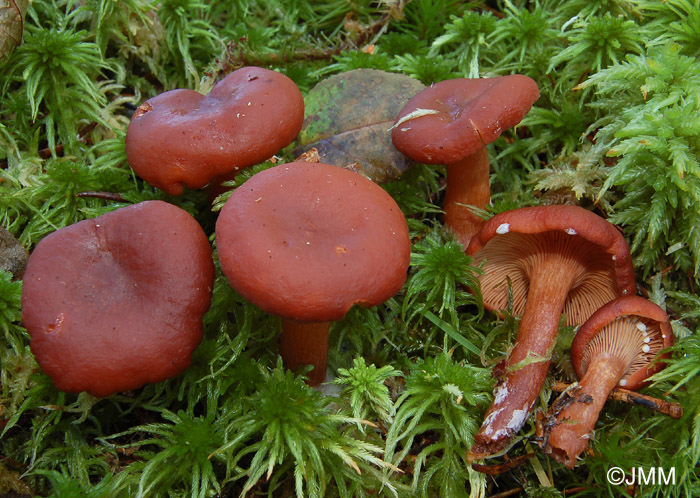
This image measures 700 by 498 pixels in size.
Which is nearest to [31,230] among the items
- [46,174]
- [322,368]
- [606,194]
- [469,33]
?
[46,174]

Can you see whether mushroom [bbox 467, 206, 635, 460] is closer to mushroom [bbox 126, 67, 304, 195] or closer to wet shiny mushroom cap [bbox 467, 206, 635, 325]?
wet shiny mushroom cap [bbox 467, 206, 635, 325]

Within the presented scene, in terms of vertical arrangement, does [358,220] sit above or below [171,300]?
above

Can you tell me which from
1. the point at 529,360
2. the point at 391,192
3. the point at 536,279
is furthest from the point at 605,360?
the point at 391,192

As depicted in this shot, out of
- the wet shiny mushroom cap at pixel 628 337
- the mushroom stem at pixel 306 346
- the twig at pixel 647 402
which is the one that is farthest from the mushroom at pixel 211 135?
the twig at pixel 647 402

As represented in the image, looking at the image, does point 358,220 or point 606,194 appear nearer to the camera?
point 358,220

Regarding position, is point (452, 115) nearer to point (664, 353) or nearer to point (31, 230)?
point (664, 353)

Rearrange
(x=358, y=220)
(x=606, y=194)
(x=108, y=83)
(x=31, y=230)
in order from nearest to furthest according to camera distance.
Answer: (x=358, y=220) → (x=31, y=230) → (x=606, y=194) → (x=108, y=83)

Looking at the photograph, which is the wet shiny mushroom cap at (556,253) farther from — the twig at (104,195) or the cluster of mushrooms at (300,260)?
the twig at (104,195)
